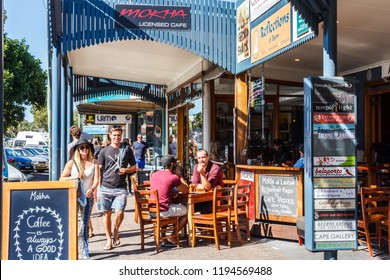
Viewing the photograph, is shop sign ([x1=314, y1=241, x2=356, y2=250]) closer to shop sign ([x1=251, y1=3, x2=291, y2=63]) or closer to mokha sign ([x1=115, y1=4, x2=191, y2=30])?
shop sign ([x1=251, y1=3, x2=291, y2=63])

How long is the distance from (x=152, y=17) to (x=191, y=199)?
3.96m

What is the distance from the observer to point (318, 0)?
4672 millimetres

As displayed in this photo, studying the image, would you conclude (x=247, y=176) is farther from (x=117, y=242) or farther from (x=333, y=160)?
(x=333, y=160)

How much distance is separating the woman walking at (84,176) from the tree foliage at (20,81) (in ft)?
63.9

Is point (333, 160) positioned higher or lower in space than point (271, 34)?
lower

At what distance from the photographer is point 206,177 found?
667cm

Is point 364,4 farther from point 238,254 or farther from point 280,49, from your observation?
point 238,254

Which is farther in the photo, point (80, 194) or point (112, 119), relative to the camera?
point (112, 119)

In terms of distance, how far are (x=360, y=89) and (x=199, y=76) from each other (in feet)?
12.9

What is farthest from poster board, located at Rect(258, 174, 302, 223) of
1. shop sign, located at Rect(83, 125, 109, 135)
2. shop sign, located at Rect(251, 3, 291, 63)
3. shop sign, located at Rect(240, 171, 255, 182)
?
shop sign, located at Rect(83, 125, 109, 135)

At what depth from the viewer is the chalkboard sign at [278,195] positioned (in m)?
6.70

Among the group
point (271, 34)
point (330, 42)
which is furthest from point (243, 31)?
point (330, 42)

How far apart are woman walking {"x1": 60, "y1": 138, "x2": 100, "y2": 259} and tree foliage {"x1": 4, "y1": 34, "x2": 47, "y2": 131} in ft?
63.9
